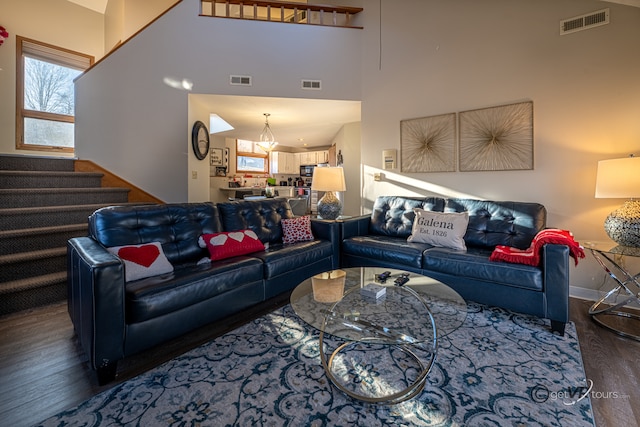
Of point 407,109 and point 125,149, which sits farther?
point 125,149

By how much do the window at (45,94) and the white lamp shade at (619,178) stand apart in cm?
812

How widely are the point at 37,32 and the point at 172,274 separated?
6.36m

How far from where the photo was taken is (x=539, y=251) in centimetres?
224

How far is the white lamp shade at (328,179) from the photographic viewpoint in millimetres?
3834

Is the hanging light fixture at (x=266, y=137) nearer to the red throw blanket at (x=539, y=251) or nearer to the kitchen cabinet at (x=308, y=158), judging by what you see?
the kitchen cabinet at (x=308, y=158)

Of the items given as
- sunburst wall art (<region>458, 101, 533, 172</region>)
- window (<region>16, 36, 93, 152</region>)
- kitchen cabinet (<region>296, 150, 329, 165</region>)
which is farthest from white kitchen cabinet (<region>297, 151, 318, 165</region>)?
sunburst wall art (<region>458, 101, 533, 172</region>)

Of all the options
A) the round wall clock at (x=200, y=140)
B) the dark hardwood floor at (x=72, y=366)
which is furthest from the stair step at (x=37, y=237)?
the round wall clock at (x=200, y=140)

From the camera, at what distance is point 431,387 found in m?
1.59

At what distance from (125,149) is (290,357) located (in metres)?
4.29

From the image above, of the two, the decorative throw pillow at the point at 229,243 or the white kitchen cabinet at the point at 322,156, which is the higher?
the white kitchen cabinet at the point at 322,156

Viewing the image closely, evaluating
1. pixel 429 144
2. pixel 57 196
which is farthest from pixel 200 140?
pixel 429 144

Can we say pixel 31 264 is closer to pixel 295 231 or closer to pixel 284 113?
pixel 295 231

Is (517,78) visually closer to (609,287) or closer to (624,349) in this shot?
(609,287)

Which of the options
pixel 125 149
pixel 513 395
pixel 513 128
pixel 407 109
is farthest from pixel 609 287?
pixel 125 149
